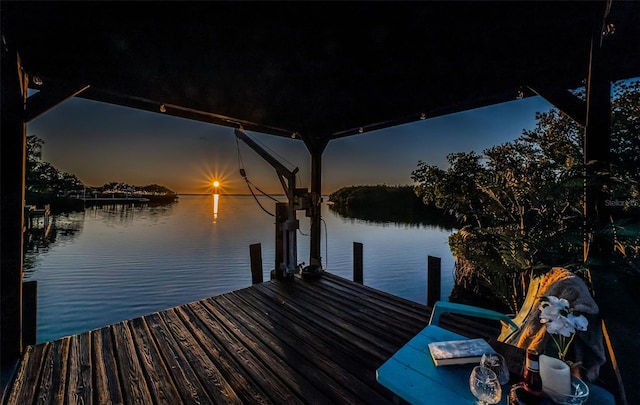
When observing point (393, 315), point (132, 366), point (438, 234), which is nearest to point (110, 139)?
point (132, 366)

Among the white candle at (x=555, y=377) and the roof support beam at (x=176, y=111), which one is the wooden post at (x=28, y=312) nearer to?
the roof support beam at (x=176, y=111)

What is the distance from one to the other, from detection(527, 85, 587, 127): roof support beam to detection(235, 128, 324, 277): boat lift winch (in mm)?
3239

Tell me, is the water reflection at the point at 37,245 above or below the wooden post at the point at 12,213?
below

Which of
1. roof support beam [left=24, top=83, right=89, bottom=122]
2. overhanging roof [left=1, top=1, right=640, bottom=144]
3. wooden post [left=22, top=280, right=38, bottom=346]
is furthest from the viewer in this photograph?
wooden post [left=22, top=280, right=38, bottom=346]

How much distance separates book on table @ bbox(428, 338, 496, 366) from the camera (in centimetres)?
128

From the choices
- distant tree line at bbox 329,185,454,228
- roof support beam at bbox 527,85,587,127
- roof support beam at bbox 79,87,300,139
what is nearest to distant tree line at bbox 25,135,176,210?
roof support beam at bbox 79,87,300,139

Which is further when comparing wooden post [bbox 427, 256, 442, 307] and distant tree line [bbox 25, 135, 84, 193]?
distant tree line [bbox 25, 135, 84, 193]

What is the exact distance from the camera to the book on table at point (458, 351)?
128 cm

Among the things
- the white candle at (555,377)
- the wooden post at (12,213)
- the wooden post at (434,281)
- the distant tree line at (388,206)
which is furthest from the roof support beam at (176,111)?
the distant tree line at (388,206)

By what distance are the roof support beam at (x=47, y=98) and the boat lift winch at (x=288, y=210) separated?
2.14 metres

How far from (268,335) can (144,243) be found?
11614mm

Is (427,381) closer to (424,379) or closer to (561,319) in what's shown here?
(424,379)

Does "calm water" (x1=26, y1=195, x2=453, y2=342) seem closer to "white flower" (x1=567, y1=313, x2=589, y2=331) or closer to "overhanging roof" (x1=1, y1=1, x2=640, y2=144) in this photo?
"overhanging roof" (x1=1, y1=1, x2=640, y2=144)

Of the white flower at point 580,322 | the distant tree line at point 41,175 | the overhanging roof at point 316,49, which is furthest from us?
the distant tree line at point 41,175
